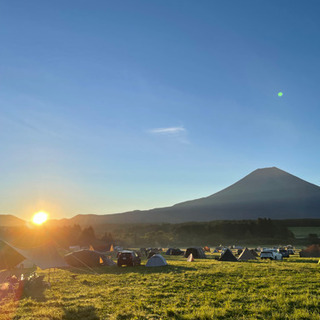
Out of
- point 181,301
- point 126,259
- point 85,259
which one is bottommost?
point 126,259

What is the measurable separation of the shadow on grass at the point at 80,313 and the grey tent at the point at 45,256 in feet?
27.4

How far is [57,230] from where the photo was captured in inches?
3543

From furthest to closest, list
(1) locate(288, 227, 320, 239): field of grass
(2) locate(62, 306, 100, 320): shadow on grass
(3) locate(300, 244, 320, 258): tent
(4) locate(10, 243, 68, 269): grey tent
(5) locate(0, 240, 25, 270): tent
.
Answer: (1) locate(288, 227, 320, 239): field of grass < (3) locate(300, 244, 320, 258): tent < (5) locate(0, 240, 25, 270): tent < (4) locate(10, 243, 68, 269): grey tent < (2) locate(62, 306, 100, 320): shadow on grass

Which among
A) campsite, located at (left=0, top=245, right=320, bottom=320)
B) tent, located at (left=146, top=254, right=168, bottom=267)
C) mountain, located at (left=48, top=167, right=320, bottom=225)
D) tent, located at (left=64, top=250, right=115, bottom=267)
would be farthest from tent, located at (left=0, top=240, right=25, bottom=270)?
mountain, located at (left=48, top=167, right=320, bottom=225)

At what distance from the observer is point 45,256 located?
18.9 m

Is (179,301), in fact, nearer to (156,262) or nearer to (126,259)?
(156,262)

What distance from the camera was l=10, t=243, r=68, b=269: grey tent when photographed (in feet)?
60.7

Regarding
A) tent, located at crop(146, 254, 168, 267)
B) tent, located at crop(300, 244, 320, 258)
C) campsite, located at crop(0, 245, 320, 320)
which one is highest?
campsite, located at crop(0, 245, 320, 320)

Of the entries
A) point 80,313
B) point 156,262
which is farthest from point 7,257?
point 156,262

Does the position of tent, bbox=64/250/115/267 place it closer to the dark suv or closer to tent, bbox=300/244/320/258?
the dark suv

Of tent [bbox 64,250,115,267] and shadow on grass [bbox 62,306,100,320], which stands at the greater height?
shadow on grass [bbox 62,306,100,320]

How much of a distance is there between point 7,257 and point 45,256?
294 cm

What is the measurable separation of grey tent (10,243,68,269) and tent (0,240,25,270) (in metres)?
0.52

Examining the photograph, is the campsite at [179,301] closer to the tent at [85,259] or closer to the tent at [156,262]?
the tent at [156,262]
